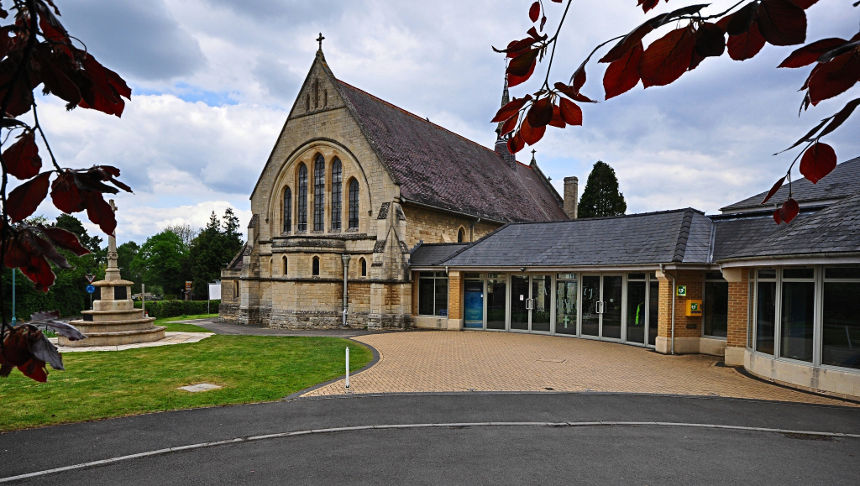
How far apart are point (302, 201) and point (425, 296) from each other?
397 inches

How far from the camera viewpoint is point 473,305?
2327 centimetres

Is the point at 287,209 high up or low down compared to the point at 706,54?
up

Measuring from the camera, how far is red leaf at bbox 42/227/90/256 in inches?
59.6

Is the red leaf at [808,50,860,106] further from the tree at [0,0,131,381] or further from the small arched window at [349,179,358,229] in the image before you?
the small arched window at [349,179,358,229]

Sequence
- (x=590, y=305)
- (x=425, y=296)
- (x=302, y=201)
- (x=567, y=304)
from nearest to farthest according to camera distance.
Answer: (x=590, y=305) < (x=567, y=304) < (x=425, y=296) < (x=302, y=201)

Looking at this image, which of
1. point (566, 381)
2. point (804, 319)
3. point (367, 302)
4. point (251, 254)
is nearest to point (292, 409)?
point (566, 381)

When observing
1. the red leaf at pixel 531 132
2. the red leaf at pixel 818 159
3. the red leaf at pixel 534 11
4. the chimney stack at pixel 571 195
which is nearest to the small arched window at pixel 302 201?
the chimney stack at pixel 571 195

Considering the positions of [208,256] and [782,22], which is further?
[208,256]

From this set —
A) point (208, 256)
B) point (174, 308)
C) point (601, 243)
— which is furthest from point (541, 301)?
point (208, 256)

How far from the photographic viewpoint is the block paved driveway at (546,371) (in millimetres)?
11219

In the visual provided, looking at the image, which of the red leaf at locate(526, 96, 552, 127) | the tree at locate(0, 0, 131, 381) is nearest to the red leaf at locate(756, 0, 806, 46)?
the red leaf at locate(526, 96, 552, 127)

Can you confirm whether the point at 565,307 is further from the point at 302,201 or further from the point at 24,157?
the point at 24,157

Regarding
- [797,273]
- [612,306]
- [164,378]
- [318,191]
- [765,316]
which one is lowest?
[164,378]

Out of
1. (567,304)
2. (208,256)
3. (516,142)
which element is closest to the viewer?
(516,142)
